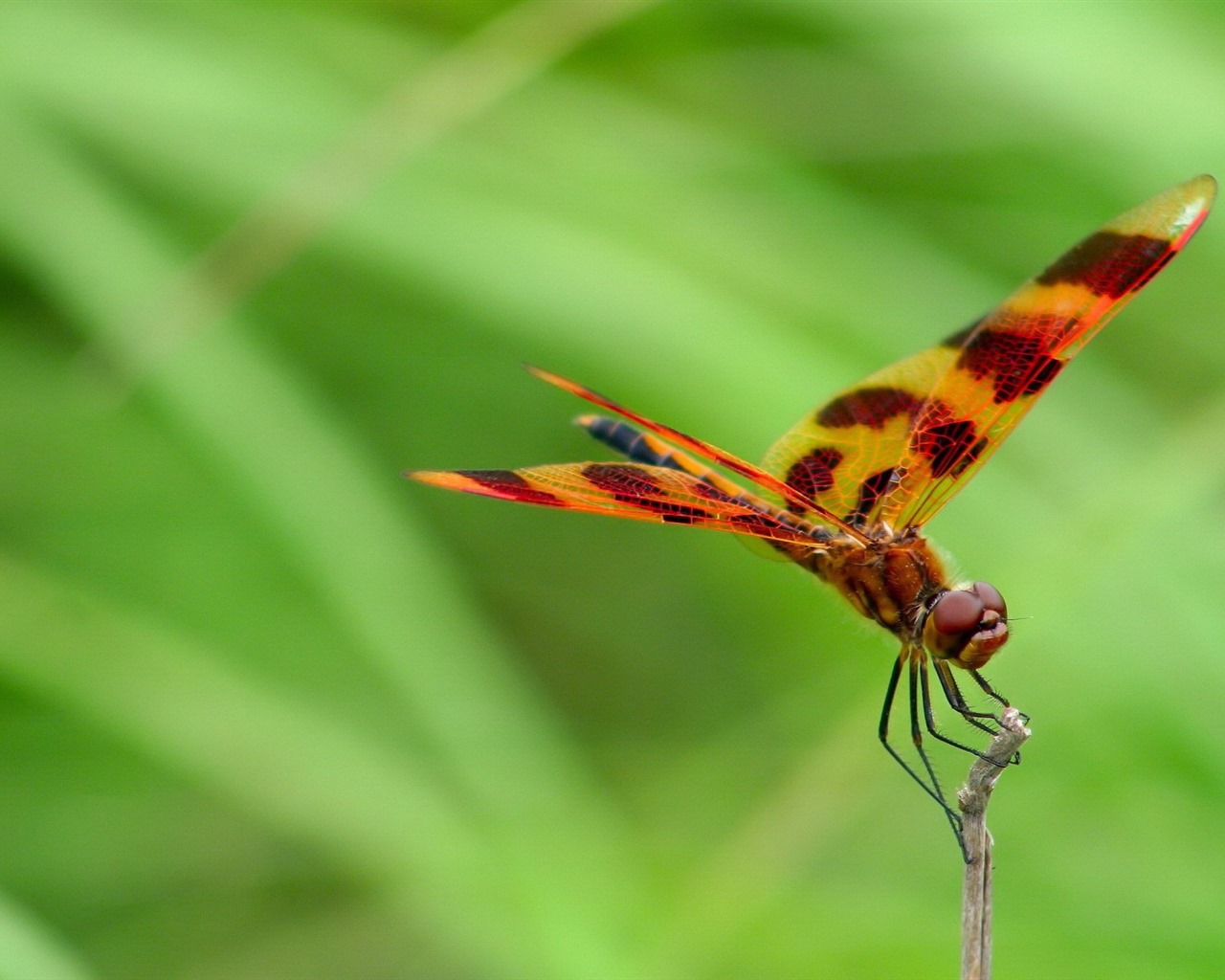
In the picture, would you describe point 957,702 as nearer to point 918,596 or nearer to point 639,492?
point 918,596

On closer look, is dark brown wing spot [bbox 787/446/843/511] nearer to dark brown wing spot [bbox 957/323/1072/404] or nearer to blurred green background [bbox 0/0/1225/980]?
blurred green background [bbox 0/0/1225/980]

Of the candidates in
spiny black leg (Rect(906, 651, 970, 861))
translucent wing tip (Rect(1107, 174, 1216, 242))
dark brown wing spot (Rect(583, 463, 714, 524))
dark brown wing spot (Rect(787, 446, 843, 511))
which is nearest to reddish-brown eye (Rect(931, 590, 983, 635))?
spiny black leg (Rect(906, 651, 970, 861))

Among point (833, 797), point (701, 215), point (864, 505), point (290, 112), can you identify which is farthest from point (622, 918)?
point (290, 112)

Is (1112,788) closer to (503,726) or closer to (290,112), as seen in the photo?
(503,726)

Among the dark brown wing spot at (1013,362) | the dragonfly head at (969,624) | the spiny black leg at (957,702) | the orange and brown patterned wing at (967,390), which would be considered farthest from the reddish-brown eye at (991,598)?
the dark brown wing spot at (1013,362)

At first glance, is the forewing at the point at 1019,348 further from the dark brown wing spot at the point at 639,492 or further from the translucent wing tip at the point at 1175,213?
the dark brown wing spot at the point at 639,492

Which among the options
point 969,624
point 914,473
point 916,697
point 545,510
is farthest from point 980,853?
point 545,510
